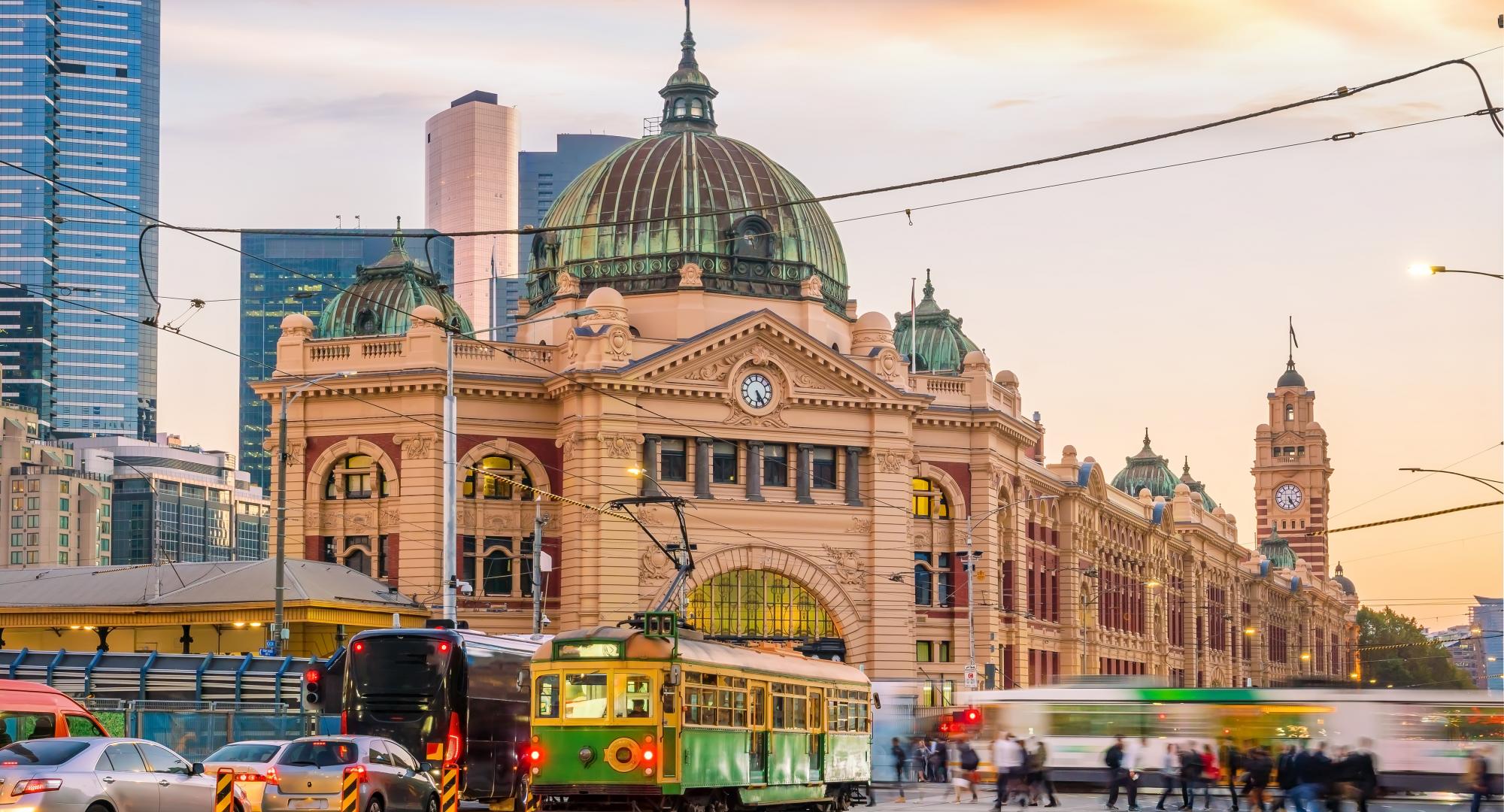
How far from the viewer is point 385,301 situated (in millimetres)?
88000

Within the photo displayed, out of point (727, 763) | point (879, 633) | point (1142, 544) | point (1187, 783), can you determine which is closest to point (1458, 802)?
point (1187, 783)

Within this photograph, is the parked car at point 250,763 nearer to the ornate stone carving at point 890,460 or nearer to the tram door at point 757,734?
the tram door at point 757,734

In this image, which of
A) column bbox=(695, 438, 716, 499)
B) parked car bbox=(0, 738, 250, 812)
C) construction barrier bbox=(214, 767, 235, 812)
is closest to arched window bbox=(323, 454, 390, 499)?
column bbox=(695, 438, 716, 499)

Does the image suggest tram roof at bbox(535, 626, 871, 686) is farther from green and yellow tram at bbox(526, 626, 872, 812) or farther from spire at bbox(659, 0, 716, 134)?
spire at bbox(659, 0, 716, 134)

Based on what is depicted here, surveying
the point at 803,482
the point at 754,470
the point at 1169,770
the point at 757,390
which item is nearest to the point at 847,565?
the point at 803,482

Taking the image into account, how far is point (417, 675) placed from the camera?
134 feet

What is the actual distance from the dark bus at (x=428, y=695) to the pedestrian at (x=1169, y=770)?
48.8ft

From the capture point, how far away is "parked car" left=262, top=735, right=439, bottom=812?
32.6 m

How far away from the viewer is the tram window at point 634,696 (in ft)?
117

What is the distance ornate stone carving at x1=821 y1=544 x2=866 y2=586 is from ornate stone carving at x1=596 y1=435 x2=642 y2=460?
8.14 metres

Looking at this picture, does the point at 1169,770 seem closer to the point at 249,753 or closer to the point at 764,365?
the point at 249,753

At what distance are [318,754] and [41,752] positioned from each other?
21.6ft

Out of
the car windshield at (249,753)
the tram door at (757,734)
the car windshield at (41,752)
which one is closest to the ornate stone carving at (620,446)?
the tram door at (757,734)

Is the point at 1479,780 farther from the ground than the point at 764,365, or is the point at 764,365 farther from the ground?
the point at 764,365
